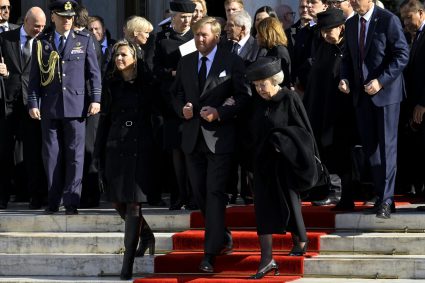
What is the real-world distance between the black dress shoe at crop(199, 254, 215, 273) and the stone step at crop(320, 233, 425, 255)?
990 mm

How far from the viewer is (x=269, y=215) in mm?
12148

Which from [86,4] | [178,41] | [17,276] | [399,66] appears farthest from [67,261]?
[86,4]

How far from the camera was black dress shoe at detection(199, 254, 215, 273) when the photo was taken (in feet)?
40.8

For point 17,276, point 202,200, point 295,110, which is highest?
point 295,110

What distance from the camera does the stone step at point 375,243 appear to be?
41.2 feet

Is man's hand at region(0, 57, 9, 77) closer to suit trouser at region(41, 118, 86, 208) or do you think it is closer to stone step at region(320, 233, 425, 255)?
suit trouser at region(41, 118, 86, 208)

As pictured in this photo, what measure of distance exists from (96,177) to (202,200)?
2.66 m

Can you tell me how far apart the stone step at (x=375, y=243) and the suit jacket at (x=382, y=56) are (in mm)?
1158

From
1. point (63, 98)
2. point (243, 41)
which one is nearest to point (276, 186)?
point (243, 41)

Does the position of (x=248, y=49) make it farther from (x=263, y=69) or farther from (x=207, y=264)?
(x=207, y=264)

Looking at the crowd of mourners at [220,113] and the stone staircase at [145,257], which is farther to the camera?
the stone staircase at [145,257]

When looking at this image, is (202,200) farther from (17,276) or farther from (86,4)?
(86,4)

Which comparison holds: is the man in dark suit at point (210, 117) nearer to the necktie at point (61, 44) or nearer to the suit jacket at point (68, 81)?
the suit jacket at point (68, 81)

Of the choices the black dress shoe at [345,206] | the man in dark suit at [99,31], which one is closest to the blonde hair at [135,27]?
the man in dark suit at [99,31]
